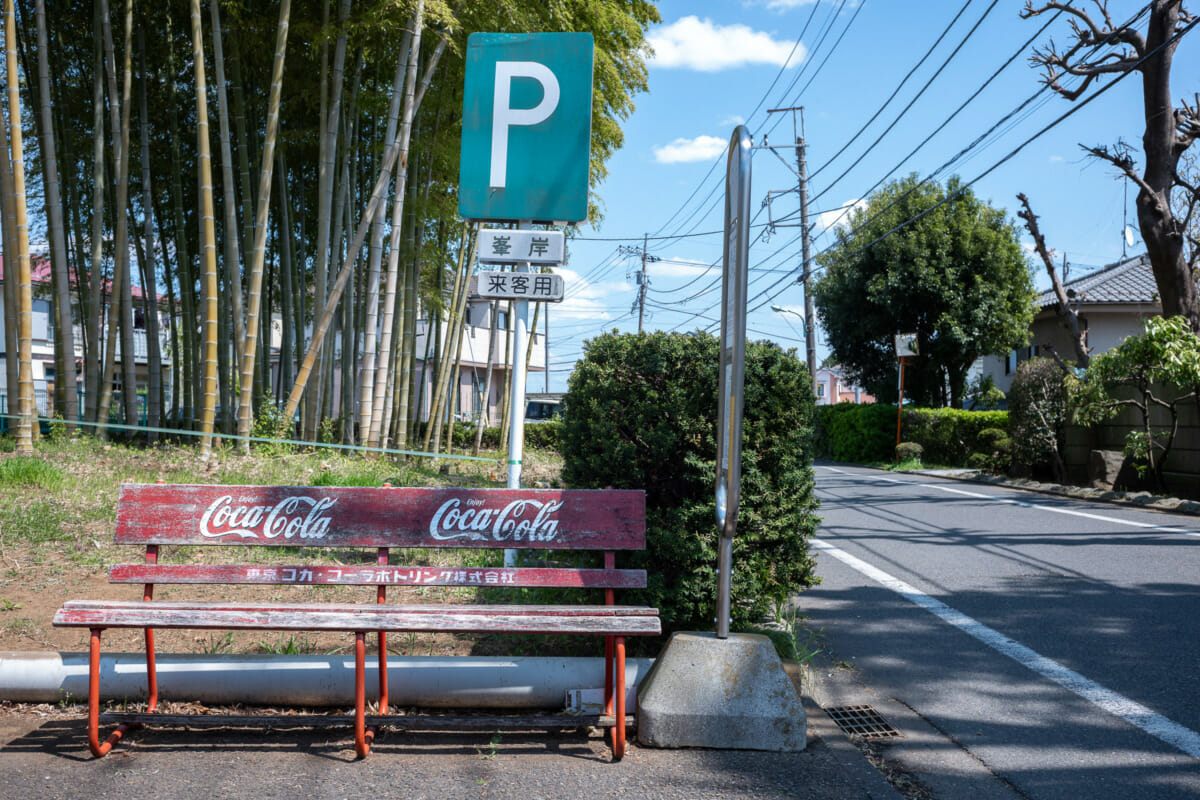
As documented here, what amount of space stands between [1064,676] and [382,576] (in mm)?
3357

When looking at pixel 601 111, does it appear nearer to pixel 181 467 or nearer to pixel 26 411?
pixel 181 467

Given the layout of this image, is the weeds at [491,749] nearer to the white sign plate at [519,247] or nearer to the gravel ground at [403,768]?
the gravel ground at [403,768]

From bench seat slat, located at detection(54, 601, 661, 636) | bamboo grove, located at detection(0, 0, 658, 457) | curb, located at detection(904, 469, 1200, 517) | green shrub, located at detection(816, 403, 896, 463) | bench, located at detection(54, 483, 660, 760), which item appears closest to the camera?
bench seat slat, located at detection(54, 601, 661, 636)

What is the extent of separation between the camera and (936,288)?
23.6 meters

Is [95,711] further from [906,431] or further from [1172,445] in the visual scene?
[906,431]

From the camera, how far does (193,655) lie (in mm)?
3572

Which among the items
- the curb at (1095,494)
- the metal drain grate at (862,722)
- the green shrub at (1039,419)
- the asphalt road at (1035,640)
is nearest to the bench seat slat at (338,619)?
the metal drain grate at (862,722)

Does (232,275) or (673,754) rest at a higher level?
(232,275)

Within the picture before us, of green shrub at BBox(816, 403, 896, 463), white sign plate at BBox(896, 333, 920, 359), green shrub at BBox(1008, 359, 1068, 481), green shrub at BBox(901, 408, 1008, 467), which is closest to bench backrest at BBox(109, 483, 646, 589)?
green shrub at BBox(1008, 359, 1068, 481)

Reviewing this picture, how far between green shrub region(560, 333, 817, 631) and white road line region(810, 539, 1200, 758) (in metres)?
1.32

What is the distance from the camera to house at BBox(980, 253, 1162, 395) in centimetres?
2452

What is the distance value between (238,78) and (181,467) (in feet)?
16.4

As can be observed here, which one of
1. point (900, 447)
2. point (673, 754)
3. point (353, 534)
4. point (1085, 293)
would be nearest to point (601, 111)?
point (353, 534)

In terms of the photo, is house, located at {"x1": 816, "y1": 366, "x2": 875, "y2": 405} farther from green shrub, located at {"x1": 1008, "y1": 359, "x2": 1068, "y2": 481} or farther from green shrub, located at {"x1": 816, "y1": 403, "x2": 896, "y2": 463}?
green shrub, located at {"x1": 1008, "y1": 359, "x2": 1068, "y2": 481}
